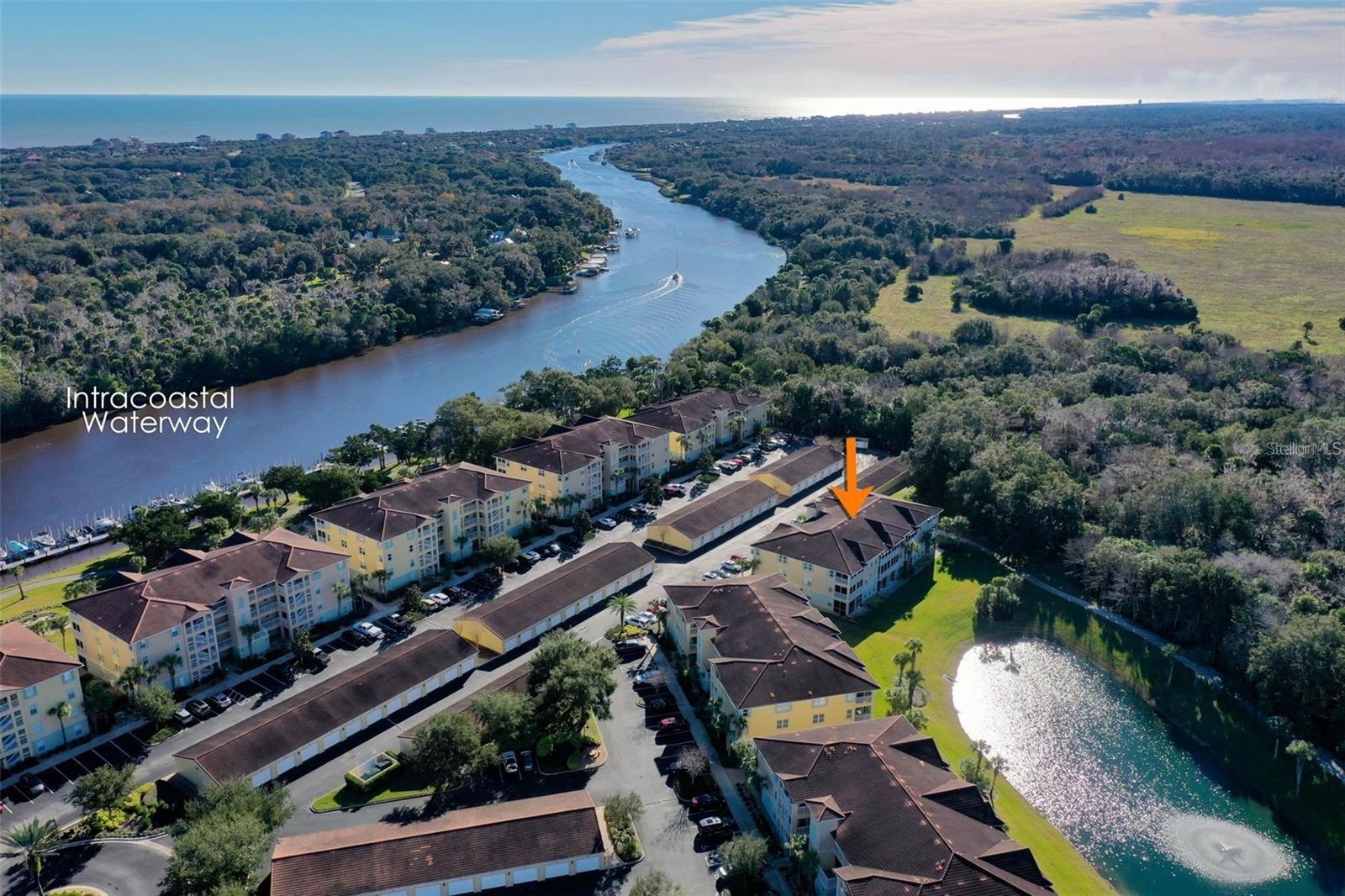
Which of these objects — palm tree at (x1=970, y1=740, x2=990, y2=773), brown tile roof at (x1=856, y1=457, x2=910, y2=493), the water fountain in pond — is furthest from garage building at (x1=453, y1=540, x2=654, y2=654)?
the water fountain in pond

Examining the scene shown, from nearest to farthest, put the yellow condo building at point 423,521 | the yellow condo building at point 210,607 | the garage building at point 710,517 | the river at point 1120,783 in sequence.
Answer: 1. the river at point 1120,783
2. the yellow condo building at point 210,607
3. the yellow condo building at point 423,521
4. the garage building at point 710,517

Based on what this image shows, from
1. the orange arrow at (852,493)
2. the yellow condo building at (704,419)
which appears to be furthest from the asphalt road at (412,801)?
the yellow condo building at (704,419)

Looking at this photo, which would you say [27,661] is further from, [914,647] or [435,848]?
[914,647]

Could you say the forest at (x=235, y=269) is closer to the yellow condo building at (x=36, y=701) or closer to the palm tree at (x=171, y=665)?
the yellow condo building at (x=36, y=701)

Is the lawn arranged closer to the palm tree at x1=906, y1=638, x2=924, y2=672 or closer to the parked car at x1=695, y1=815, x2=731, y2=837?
the palm tree at x1=906, y1=638, x2=924, y2=672

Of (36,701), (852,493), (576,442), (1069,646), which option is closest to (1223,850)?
(1069,646)

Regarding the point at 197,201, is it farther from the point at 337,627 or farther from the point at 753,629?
the point at 753,629
